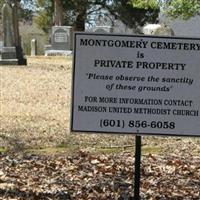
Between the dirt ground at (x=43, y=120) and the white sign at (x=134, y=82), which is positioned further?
the dirt ground at (x=43, y=120)

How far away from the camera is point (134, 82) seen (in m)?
4.57

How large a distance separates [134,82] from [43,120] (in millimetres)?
6189

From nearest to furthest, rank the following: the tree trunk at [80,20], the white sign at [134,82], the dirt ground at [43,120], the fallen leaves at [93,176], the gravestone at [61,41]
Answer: the white sign at [134,82] → the fallen leaves at [93,176] → the dirt ground at [43,120] → the gravestone at [61,41] → the tree trunk at [80,20]

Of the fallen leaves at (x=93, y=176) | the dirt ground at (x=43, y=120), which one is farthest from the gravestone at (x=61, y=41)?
the fallen leaves at (x=93, y=176)

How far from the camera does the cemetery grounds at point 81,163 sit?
5520 millimetres

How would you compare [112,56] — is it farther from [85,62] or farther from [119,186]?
[119,186]

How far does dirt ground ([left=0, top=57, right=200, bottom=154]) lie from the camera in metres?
8.23

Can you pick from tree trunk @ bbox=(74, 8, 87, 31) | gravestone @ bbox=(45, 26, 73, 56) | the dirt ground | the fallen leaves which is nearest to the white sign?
the fallen leaves

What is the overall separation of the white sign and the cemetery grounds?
98 centimetres

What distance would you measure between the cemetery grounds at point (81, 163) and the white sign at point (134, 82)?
3.22 ft

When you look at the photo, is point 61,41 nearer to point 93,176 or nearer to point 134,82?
point 93,176

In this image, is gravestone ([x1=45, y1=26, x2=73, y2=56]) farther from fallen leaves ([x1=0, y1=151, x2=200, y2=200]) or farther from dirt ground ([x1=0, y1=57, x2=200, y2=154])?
fallen leaves ([x1=0, y1=151, x2=200, y2=200])

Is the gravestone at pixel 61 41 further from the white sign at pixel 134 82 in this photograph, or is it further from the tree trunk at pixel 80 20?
the white sign at pixel 134 82

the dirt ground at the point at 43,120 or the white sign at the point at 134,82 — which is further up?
the white sign at the point at 134,82
